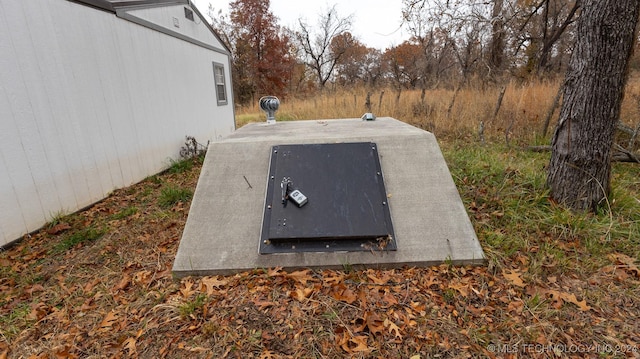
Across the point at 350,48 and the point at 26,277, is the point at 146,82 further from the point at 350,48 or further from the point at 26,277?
the point at 350,48

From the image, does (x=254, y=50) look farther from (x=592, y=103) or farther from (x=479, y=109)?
(x=592, y=103)

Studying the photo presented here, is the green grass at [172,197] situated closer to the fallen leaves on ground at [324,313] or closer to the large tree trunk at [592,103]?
the fallen leaves on ground at [324,313]

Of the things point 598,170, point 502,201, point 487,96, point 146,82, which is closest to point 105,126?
point 146,82

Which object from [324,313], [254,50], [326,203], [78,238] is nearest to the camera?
[324,313]

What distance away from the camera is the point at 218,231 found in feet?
7.98

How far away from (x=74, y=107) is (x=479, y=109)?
7683 mm

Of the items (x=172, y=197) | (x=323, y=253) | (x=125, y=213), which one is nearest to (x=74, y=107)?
(x=125, y=213)

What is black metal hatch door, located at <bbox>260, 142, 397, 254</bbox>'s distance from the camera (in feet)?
7.45

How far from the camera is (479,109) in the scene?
23.2ft

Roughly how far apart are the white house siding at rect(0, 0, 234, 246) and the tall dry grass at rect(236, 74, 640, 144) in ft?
16.5

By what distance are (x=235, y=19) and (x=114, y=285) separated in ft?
81.8

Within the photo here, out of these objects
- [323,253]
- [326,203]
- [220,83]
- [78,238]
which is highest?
[220,83]

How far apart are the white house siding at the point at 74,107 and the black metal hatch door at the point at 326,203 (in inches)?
112

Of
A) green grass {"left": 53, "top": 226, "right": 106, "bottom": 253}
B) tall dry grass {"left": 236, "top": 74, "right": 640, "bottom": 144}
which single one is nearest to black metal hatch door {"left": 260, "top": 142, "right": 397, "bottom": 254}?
green grass {"left": 53, "top": 226, "right": 106, "bottom": 253}
